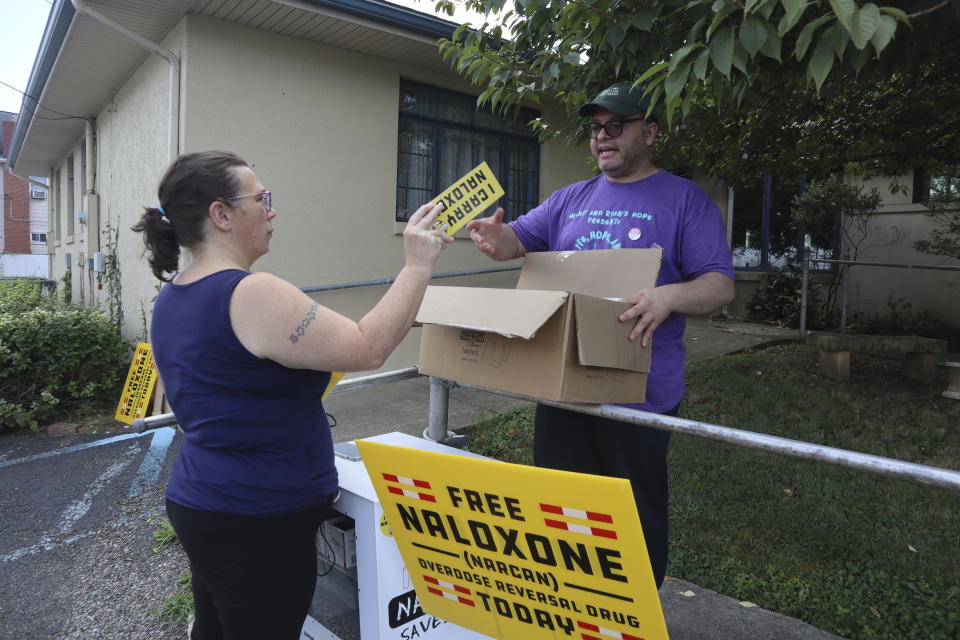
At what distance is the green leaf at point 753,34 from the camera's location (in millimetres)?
1662

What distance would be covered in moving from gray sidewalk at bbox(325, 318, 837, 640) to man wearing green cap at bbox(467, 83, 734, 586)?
79 centimetres

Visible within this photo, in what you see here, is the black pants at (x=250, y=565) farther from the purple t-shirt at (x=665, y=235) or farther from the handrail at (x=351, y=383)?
the purple t-shirt at (x=665, y=235)

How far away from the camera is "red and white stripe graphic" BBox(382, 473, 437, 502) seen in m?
1.52

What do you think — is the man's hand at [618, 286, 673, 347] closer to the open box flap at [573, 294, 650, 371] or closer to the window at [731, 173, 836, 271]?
the open box flap at [573, 294, 650, 371]

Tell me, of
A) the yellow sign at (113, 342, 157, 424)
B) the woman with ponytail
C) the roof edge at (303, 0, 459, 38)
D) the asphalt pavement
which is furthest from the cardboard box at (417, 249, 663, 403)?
the yellow sign at (113, 342, 157, 424)

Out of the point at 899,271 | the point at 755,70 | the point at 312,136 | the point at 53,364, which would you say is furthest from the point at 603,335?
the point at 899,271

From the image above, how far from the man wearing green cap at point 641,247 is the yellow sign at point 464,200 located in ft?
0.44

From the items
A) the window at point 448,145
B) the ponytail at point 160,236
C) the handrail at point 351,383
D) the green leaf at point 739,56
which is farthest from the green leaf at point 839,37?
the window at point 448,145

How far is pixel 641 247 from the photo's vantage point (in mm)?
2047

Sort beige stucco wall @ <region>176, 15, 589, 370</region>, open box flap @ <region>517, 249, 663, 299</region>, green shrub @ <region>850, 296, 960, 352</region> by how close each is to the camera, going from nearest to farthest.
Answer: open box flap @ <region>517, 249, 663, 299</region>
beige stucco wall @ <region>176, 15, 589, 370</region>
green shrub @ <region>850, 296, 960, 352</region>

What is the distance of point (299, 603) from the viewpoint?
1584 mm

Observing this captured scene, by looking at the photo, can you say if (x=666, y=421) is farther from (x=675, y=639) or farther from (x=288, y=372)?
(x=675, y=639)

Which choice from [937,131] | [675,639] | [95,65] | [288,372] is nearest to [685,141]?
[937,131]

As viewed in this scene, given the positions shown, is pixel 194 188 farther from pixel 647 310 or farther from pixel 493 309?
pixel 647 310
